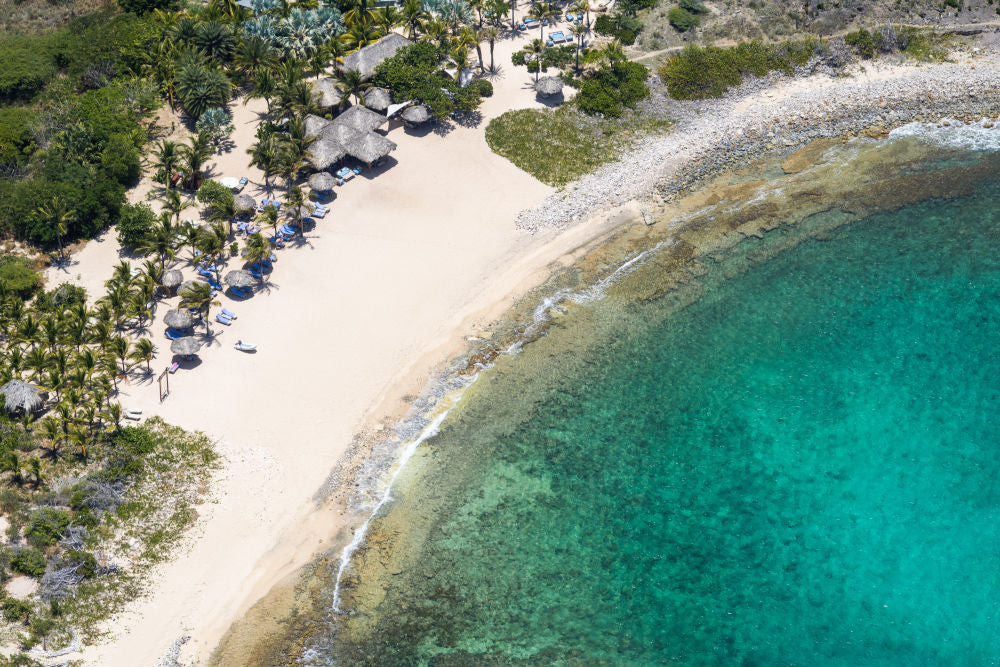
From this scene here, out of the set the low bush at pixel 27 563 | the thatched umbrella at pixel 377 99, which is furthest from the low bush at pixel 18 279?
the thatched umbrella at pixel 377 99

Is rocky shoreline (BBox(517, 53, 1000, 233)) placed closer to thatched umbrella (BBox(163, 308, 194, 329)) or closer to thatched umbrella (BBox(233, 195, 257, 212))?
thatched umbrella (BBox(233, 195, 257, 212))

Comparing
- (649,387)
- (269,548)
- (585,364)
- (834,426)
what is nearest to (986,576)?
(834,426)

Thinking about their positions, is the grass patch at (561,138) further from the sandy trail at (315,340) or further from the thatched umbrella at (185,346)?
the thatched umbrella at (185,346)

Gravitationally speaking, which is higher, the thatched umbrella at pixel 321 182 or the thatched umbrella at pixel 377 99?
the thatched umbrella at pixel 377 99

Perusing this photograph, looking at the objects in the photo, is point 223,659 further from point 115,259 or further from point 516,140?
point 516,140

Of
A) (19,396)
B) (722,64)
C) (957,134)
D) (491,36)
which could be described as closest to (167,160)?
(19,396)

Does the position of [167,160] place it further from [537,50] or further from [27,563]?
[537,50]
